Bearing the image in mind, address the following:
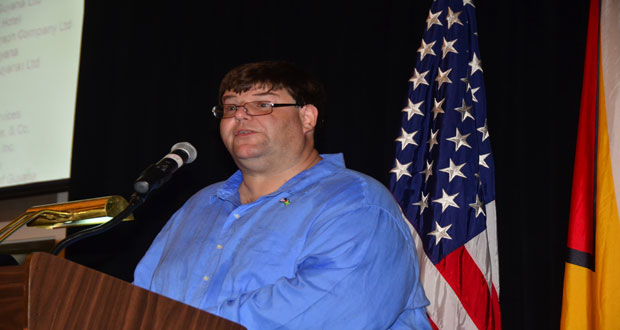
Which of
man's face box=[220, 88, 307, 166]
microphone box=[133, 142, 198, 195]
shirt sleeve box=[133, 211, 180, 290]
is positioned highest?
man's face box=[220, 88, 307, 166]

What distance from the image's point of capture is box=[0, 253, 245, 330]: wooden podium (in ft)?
3.41

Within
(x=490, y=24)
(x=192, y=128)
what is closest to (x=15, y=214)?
(x=192, y=128)

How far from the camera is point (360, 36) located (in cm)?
348

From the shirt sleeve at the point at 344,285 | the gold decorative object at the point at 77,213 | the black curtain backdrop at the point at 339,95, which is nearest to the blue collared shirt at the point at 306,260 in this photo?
the shirt sleeve at the point at 344,285

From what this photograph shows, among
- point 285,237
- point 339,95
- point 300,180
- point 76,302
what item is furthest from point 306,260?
point 339,95

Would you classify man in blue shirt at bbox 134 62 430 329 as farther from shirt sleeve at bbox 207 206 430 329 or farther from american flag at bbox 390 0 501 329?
american flag at bbox 390 0 501 329

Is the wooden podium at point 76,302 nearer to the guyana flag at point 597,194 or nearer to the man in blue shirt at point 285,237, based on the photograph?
the man in blue shirt at point 285,237

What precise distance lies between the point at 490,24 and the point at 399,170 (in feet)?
2.88

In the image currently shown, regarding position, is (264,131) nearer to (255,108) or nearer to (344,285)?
(255,108)

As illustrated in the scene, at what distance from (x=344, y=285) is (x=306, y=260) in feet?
0.46

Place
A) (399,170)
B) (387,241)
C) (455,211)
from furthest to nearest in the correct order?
1. (399,170)
2. (455,211)
3. (387,241)

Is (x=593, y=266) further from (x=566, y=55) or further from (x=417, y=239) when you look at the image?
(x=566, y=55)

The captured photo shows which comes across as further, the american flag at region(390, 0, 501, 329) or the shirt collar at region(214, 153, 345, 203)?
the american flag at region(390, 0, 501, 329)

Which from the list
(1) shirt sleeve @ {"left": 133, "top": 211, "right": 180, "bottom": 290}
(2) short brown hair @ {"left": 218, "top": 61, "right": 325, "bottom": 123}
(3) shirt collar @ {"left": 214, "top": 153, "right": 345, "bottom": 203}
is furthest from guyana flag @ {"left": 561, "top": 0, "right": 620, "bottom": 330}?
(1) shirt sleeve @ {"left": 133, "top": 211, "right": 180, "bottom": 290}
